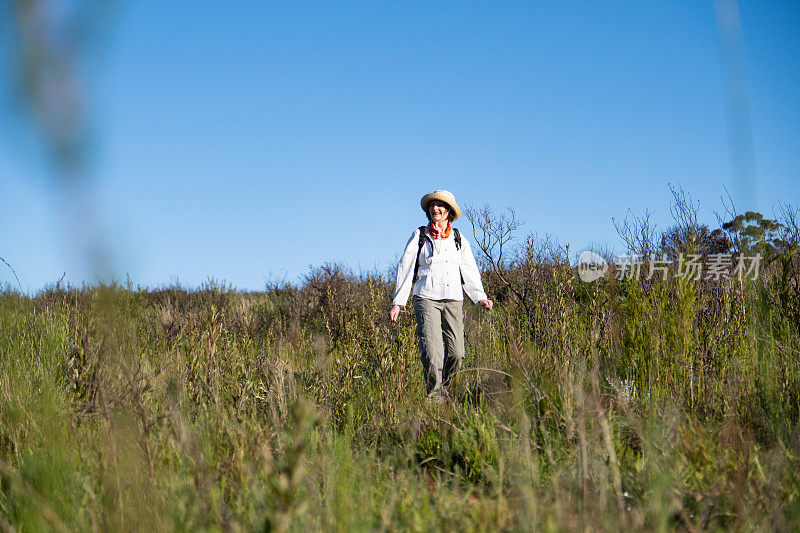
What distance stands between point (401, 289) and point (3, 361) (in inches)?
141

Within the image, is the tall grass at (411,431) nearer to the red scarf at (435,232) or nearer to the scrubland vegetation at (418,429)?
the scrubland vegetation at (418,429)

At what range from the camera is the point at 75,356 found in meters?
4.42

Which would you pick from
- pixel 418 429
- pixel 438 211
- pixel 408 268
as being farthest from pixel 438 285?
pixel 418 429

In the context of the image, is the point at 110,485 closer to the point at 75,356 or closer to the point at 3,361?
the point at 75,356

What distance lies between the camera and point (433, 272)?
211 inches

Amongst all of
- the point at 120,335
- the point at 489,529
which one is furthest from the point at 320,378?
the point at 120,335

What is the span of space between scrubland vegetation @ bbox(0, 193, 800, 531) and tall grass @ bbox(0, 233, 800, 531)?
0.02 metres

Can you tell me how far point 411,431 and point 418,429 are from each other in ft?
0.18

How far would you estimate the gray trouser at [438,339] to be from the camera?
17.0ft

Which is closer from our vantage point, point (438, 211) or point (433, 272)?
point (433, 272)

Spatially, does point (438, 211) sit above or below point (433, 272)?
above

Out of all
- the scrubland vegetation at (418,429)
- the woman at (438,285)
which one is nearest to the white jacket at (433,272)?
the woman at (438,285)

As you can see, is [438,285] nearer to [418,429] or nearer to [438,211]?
[438,211]

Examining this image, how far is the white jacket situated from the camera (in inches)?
210
